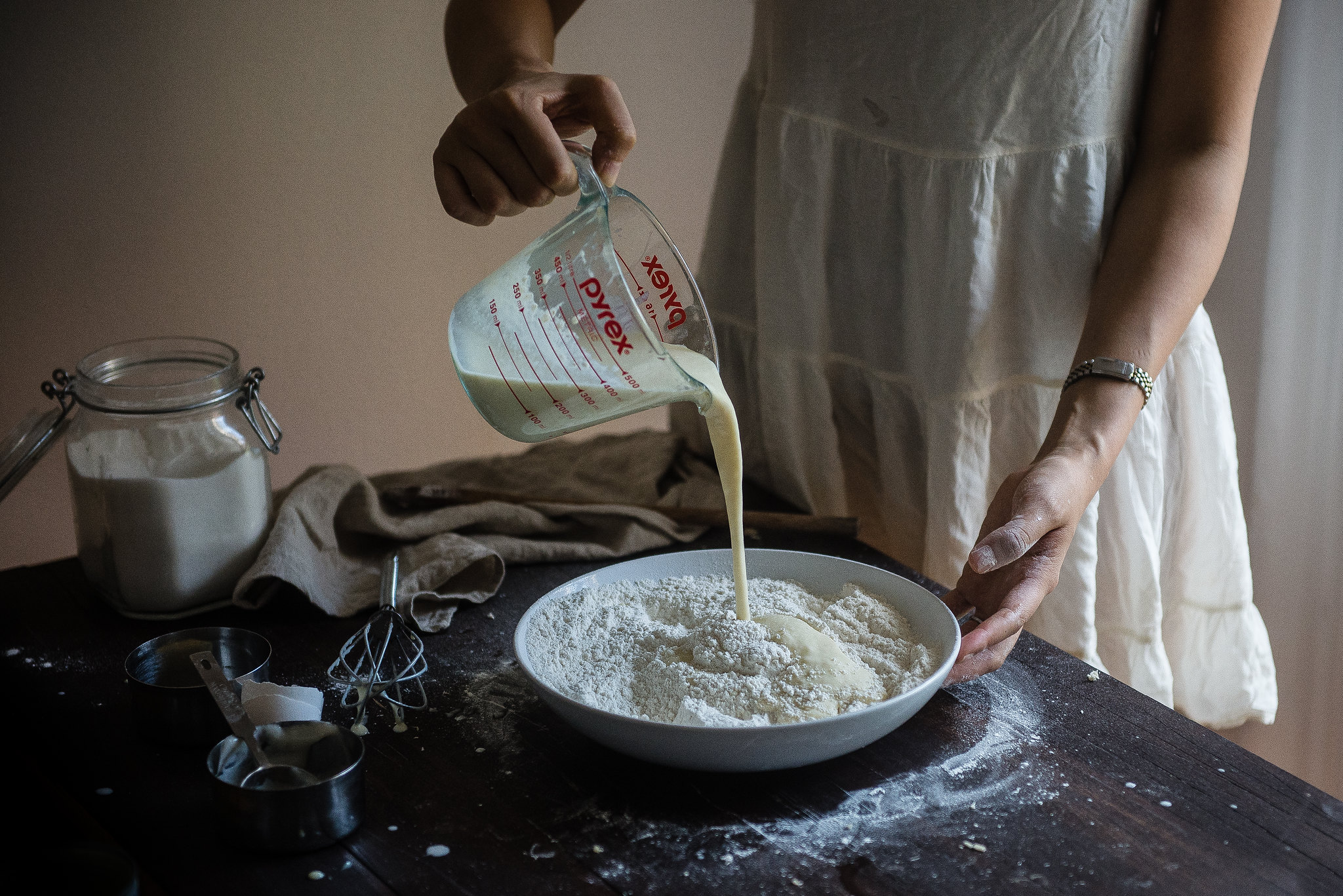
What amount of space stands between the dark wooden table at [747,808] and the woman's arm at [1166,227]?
9.2 inches

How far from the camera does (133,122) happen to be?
196 centimetres

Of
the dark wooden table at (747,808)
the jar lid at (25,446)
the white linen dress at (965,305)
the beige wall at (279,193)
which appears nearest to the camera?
the dark wooden table at (747,808)

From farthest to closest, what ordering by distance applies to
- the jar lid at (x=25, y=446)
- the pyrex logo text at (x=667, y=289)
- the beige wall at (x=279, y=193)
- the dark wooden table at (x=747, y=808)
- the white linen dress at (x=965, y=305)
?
the beige wall at (x=279, y=193)
the white linen dress at (x=965, y=305)
the jar lid at (x=25, y=446)
the pyrex logo text at (x=667, y=289)
the dark wooden table at (x=747, y=808)

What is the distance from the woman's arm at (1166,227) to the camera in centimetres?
109

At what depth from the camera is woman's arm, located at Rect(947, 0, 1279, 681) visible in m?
1.09

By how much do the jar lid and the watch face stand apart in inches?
42.1

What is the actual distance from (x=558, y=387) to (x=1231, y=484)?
958 millimetres

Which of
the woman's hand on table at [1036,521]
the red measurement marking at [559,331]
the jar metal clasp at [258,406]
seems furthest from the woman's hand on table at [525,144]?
the woman's hand on table at [1036,521]

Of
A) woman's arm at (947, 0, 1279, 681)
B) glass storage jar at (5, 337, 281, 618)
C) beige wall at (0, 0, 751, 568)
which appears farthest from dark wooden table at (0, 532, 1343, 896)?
beige wall at (0, 0, 751, 568)

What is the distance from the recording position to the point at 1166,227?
1142 millimetres

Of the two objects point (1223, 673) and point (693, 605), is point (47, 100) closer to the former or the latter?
point (693, 605)

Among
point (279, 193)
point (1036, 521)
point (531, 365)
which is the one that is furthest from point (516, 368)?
point (279, 193)

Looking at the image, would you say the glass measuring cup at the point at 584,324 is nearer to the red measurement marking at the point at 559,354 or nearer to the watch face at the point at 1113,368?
the red measurement marking at the point at 559,354

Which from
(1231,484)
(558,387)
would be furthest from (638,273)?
(1231,484)
